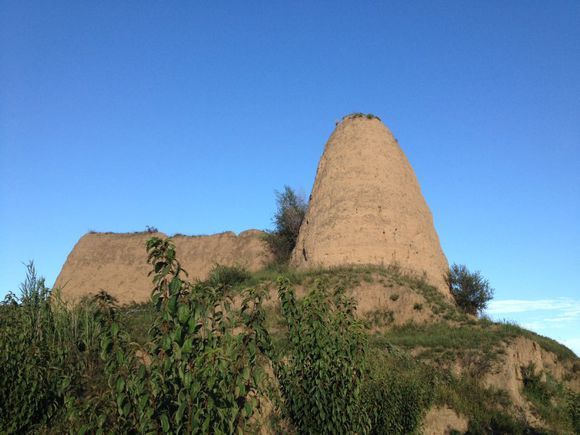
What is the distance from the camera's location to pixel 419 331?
1838 centimetres

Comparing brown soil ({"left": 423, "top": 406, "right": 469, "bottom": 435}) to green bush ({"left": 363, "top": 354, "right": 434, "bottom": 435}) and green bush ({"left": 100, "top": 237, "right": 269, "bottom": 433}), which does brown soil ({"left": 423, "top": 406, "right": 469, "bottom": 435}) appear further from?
green bush ({"left": 100, "top": 237, "right": 269, "bottom": 433})

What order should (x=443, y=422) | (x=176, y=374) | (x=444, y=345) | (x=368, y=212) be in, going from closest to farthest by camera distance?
(x=176, y=374), (x=443, y=422), (x=444, y=345), (x=368, y=212)

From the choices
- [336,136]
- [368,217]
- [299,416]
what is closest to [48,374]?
[299,416]

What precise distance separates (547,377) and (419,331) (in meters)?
4.35

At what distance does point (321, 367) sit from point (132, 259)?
2673 centimetres

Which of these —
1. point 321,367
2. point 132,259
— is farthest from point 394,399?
point 132,259

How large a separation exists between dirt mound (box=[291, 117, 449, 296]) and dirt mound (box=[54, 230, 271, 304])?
586 centimetres

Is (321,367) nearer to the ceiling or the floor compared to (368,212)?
nearer to the floor

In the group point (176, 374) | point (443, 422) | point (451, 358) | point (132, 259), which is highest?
point (132, 259)

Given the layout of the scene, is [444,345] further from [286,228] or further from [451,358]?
[286,228]

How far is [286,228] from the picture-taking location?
30.5 metres

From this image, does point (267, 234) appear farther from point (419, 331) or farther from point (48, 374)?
point (48, 374)

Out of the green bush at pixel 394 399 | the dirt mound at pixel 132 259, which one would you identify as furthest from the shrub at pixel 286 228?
the green bush at pixel 394 399

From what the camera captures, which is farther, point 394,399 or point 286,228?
point 286,228
